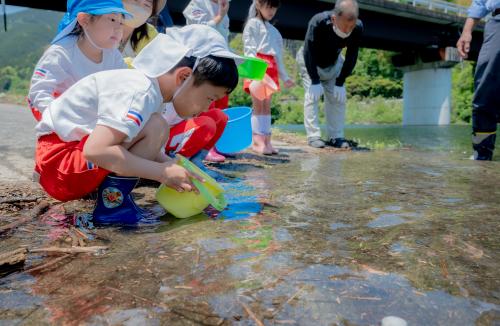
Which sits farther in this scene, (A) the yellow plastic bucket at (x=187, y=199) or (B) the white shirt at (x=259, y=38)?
(B) the white shirt at (x=259, y=38)

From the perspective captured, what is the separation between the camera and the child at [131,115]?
1569 millimetres

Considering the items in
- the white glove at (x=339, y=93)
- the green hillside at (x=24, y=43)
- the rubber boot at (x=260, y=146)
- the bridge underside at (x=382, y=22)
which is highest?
the green hillside at (x=24, y=43)

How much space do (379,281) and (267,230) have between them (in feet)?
1.79

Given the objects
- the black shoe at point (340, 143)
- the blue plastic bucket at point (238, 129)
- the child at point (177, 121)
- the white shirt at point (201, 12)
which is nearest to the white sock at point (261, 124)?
the blue plastic bucket at point (238, 129)

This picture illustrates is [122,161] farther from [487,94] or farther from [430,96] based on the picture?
[430,96]

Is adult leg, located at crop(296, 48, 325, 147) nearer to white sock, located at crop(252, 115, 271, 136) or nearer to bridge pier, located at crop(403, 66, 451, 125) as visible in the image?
white sock, located at crop(252, 115, 271, 136)

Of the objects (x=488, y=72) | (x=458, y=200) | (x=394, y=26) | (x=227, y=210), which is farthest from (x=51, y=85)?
(x=394, y=26)

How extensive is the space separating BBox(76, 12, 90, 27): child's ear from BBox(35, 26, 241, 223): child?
0.52m

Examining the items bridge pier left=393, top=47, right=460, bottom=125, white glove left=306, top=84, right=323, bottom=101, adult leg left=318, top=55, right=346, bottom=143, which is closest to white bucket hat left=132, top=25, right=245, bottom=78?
white glove left=306, top=84, right=323, bottom=101

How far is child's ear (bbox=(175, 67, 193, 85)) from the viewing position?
1.69m

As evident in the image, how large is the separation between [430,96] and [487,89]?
66.1 ft

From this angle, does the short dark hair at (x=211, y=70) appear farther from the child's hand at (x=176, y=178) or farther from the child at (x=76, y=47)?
the child at (x=76, y=47)

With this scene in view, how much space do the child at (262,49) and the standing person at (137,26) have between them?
1.37 meters

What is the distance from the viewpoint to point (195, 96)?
5.72 feet
